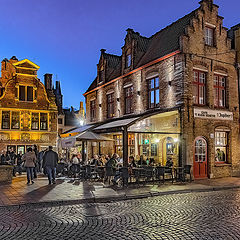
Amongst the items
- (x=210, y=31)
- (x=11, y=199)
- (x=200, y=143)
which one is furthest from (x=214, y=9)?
(x=11, y=199)

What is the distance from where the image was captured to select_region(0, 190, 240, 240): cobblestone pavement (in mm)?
5953

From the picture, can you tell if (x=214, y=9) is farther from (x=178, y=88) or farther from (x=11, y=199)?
(x=11, y=199)

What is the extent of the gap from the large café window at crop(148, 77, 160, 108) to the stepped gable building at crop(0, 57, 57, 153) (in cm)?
1429

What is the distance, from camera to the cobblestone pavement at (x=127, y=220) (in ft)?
19.5

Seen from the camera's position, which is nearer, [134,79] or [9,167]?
[9,167]

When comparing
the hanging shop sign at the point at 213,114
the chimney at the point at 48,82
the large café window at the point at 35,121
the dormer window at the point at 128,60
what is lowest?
the hanging shop sign at the point at 213,114

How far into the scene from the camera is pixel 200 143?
1616 cm

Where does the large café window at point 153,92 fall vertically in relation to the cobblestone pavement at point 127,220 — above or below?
above

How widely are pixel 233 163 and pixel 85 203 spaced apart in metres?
11.1

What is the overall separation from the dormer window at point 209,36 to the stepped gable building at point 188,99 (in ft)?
0.19

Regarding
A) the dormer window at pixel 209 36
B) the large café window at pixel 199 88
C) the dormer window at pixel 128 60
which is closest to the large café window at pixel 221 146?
the large café window at pixel 199 88

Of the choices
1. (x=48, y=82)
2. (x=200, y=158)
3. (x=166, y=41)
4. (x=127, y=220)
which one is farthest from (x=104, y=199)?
(x=48, y=82)

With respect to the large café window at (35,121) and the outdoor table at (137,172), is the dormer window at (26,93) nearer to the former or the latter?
the large café window at (35,121)

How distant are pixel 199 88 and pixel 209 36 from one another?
11.1ft
